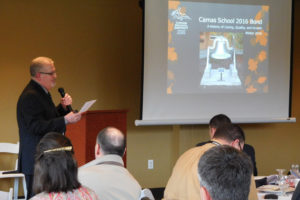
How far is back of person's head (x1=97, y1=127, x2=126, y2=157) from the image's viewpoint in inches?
109

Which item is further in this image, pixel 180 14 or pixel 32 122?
pixel 180 14

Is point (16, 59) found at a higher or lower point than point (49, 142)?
higher

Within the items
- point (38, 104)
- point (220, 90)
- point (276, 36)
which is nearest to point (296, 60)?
point (276, 36)

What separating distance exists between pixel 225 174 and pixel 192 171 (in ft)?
4.54

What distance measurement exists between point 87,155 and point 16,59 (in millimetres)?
1672

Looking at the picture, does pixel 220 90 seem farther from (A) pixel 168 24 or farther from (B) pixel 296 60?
(B) pixel 296 60

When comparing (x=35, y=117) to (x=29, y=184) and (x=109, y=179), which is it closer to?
(x=29, y=184)

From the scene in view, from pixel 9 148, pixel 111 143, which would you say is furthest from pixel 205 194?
pixel 9 148

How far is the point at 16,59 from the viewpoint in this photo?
18.7 feet

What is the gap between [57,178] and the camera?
2031 millimetres

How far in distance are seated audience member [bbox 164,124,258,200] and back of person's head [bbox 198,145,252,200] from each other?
1.27 m

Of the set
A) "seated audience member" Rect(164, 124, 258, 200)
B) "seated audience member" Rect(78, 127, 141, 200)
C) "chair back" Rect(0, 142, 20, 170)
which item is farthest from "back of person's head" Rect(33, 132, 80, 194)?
"chair back" Rect(0, 142, 20, 170)

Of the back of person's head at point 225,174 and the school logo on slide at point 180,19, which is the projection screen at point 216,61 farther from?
the back of person's head at point 225,174

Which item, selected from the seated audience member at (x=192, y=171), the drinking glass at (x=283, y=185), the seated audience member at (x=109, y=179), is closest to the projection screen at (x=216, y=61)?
the drinking glass at (x=283, y=185)
